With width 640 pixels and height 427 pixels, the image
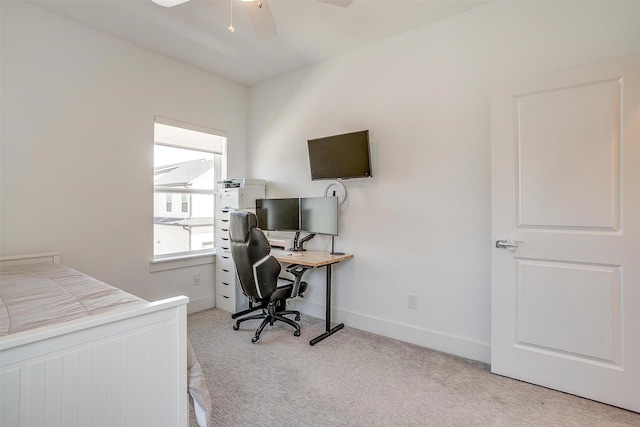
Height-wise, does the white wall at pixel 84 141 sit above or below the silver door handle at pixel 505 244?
above

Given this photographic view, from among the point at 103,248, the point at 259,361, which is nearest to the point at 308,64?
the point at 103,248

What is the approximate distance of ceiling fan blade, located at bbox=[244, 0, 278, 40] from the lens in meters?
1.83

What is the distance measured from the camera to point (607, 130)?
1.86 m

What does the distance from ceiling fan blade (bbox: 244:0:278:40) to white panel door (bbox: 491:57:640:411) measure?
1647mm

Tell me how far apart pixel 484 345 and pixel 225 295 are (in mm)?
2658

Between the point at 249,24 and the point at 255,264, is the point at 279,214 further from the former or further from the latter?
the point at 249,24

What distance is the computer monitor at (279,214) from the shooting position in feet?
10.8

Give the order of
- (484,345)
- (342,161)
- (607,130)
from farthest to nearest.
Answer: (342,161) → (484,345) → (607,130)

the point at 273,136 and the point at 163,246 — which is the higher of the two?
the point at 273,136

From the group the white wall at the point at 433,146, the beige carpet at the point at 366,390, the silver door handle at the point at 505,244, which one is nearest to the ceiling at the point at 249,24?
the white wall at the point at 433,146

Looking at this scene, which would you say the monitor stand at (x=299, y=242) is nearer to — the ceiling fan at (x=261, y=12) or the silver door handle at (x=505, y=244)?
the silver door handle at (x=505, y=244)

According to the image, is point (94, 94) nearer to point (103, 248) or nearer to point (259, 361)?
point (103, 248)

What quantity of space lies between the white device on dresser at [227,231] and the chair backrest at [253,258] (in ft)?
2.58

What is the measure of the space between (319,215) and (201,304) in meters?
1.77
